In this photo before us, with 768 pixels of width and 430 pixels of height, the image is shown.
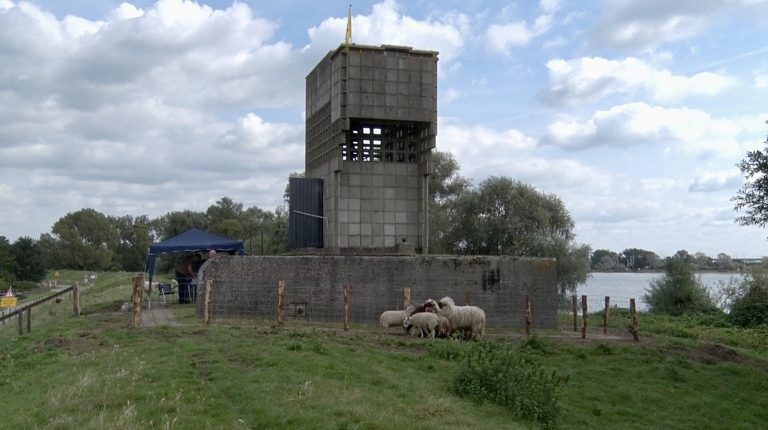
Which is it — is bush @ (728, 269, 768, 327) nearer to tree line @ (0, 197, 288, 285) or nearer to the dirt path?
the dirt path

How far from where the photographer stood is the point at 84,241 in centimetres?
11894

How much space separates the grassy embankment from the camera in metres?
9.65

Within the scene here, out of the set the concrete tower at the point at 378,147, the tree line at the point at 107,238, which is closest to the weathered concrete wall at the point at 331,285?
the concrete tower at the point at 378,147

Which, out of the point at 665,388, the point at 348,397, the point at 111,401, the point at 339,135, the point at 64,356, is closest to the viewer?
the point at 111,401

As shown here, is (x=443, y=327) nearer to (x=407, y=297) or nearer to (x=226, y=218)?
(x=407, y=297)

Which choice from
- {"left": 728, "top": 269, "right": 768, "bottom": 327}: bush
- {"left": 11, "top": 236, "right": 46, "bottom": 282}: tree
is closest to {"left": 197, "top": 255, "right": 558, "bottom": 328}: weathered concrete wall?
{"left": 728, "top": 269, "right": 768, "bottom": 327}: bush

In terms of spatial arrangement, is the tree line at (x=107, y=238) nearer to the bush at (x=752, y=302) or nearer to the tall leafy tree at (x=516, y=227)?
the tall leafy tree at (x=516, y=227)

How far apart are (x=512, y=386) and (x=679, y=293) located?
31499mm

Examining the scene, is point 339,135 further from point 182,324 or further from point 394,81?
point 182,324

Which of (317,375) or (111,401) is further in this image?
(317,375)

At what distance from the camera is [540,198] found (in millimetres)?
46844

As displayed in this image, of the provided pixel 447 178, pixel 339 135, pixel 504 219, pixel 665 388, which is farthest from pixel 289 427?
pixel 447 178

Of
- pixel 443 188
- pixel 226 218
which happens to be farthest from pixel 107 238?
pixel 443 188

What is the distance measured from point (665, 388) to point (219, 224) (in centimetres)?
7504
